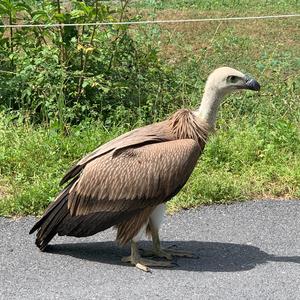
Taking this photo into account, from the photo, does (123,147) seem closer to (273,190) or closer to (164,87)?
(273,190)

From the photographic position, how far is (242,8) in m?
17.2

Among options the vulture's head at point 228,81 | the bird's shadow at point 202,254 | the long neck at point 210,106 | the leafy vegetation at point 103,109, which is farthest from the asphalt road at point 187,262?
the vulture's head at point 228,81

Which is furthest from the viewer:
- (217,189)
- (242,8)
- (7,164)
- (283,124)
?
(242,8)

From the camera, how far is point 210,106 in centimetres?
618

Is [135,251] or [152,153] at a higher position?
[152,153]

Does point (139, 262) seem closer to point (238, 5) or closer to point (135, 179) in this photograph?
point (135, 179)

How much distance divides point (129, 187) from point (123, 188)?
0.04 metres

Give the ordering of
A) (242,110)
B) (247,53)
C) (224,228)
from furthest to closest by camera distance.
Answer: (247,53), (242,110), (224,228)

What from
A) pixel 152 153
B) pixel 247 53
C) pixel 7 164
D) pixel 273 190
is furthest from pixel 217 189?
pixel 247 53

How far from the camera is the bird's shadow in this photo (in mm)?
5930

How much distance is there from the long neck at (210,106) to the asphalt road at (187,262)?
0.91 m

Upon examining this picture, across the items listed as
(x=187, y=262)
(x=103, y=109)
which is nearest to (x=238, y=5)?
(x=103, y=109)

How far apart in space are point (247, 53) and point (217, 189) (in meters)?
6.66

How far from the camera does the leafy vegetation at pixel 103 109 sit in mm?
7422
